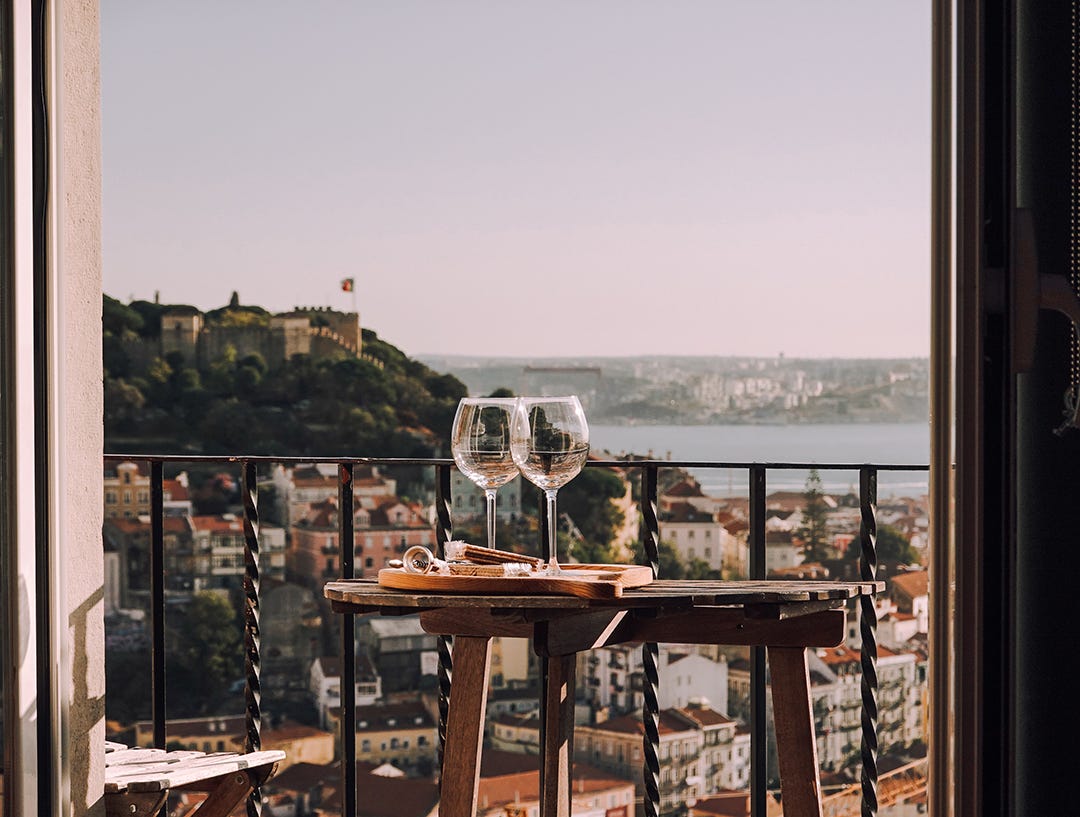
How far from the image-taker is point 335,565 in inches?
611

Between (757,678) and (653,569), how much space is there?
18.0 inches

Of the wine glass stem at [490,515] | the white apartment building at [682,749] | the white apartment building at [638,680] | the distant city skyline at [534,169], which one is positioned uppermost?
the distant city skyline at [534,169]

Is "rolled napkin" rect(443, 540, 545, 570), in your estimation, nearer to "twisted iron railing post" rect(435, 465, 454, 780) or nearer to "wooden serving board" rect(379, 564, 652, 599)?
"wooden serving board" rect(379, 564, 652, 599)

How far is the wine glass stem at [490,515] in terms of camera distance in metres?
1.91

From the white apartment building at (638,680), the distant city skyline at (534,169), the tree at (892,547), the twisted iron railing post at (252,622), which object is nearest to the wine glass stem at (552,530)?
the twisted iron railing post at (252,622)

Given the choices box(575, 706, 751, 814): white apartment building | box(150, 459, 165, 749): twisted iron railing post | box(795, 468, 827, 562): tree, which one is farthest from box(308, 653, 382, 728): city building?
box(150, 459, 165, 749): twisted iron railing post

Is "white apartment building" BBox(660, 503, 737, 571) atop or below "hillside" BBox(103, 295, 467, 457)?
below

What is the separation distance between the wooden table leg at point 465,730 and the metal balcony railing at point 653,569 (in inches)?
14.4

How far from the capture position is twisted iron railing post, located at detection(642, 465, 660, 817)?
7.95ft

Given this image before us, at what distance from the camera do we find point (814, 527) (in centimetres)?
1421

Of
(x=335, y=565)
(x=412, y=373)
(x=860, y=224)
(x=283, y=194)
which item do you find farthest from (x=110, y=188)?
(x=860, y=224)

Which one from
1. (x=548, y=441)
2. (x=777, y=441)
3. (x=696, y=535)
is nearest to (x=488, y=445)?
(x=548, y=441)

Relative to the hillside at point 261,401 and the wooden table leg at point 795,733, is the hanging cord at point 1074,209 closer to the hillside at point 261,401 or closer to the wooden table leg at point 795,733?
the wooden table leg at point 795,733

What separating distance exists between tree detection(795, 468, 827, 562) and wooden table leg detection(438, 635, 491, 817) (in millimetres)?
12371
